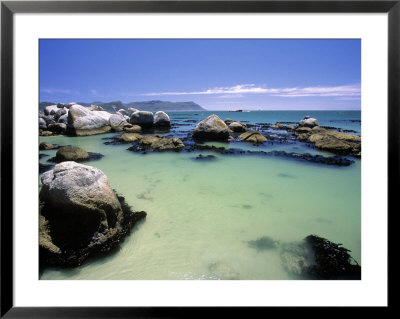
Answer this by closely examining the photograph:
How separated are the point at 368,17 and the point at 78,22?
9.37ft

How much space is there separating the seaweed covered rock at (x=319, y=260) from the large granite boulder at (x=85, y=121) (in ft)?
34.3

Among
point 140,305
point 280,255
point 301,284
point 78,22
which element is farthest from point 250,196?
point 78,22

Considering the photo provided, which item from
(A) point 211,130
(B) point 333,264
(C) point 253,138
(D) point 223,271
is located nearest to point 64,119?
(A) point 211,130

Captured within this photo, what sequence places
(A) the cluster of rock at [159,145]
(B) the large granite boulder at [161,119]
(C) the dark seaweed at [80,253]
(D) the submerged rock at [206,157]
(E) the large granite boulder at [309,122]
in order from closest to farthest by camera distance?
(C) the dark seaweed at [80,253], (D) the submerged rock at [206,157], (A) the cluster of rock at [159,145], (E) the large granite boulder at [309,122], (B) the large granite boulder at [161,119]

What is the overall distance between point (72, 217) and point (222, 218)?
190 cm

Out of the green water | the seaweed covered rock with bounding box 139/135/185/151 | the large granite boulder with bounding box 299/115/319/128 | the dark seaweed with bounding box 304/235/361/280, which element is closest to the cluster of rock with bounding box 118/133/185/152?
the seaweed covered rock with bounding box 139/135/185/151

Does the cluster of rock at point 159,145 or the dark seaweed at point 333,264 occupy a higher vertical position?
the cluster of rock at point 159,145

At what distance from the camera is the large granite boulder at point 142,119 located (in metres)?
13.4

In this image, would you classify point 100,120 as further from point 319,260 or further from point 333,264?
point 333,264

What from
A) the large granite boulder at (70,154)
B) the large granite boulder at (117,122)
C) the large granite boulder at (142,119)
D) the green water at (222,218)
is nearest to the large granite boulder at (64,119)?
the large granite boulder at (117,122)

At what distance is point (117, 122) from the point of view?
41.9 feet

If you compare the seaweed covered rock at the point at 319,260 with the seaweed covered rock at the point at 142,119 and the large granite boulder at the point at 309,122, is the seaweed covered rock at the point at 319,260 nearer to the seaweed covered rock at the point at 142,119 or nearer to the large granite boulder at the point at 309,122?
the large granite boulder at the point at 309,122

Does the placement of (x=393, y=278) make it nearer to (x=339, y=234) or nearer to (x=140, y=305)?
(x=339, y=234)

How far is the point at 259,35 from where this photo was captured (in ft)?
7.39
